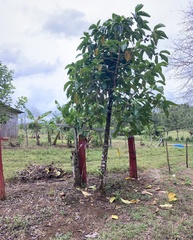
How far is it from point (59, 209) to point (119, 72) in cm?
188

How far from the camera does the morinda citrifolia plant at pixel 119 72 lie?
272cm

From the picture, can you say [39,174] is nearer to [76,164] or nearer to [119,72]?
[76,164]

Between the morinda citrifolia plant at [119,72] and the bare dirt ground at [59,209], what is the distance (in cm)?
37

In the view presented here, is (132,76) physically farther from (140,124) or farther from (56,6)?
(56,6)

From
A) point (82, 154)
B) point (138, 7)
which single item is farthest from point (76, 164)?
point (138, 7)

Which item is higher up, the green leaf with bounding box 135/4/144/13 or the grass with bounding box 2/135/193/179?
the green leaf with bounding box 135/4/144/13

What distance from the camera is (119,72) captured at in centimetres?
299

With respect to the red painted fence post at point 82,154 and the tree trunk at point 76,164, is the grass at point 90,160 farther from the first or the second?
the tree trunk at point 76,164

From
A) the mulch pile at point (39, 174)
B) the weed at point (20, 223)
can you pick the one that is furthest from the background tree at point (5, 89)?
the weed at point (20, 223)

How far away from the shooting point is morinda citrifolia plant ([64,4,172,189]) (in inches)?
107

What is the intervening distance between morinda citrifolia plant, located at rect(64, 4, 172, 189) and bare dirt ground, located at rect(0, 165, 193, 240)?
0.37 metres

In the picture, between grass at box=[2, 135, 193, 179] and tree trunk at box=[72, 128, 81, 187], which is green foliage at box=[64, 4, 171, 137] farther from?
grass at box=[2, 135, 193, 179]

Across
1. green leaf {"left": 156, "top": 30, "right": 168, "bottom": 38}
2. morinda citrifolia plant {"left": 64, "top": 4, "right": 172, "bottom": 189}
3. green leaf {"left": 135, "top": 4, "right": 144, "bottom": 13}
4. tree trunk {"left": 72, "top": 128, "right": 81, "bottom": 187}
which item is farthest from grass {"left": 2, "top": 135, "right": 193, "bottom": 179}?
green leaf {"left": 135, "top": 4, "right": 144, "bottom": 13}

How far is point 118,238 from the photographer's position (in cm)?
214
